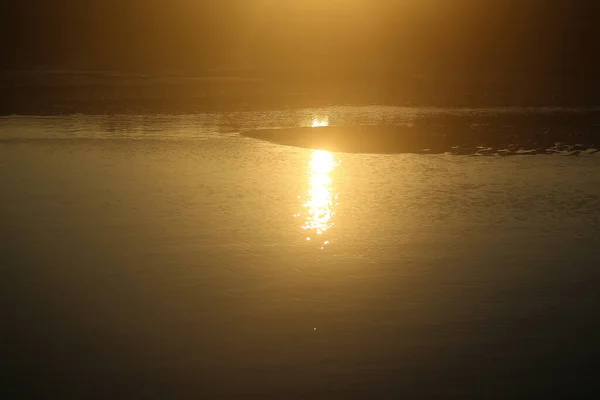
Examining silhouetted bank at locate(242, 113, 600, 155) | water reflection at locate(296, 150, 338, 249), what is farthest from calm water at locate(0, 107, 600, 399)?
silhouetted bank at locate(242, 113, 600, 155)

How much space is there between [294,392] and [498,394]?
1966 mm

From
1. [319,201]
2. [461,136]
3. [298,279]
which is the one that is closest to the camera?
[298,279]

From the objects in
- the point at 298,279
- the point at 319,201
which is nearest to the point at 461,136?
the point at 319,201

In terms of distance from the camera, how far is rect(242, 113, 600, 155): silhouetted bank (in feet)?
72.1

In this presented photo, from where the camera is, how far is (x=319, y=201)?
51.4 ft

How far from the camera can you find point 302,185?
17.1m

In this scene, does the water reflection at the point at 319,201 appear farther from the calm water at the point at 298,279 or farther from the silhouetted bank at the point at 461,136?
the silhouetted bank at the point at 461,136

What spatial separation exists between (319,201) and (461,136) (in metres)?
9.85

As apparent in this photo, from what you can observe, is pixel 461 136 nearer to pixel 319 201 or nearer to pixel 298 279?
pixel 319 201

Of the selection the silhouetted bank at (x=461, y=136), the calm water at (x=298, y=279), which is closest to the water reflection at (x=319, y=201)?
the calm water at (x=298, y=279)

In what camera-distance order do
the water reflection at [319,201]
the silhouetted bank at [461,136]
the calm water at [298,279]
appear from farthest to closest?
the silhouetted bank at [461,136], the water reflection at [319,201], the calm water at [298,279]

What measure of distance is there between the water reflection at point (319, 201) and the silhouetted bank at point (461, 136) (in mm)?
2459

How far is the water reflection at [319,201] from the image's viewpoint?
13562 millimetres

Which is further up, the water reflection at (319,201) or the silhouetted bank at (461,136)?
the silhouetted bank at (461,136)
